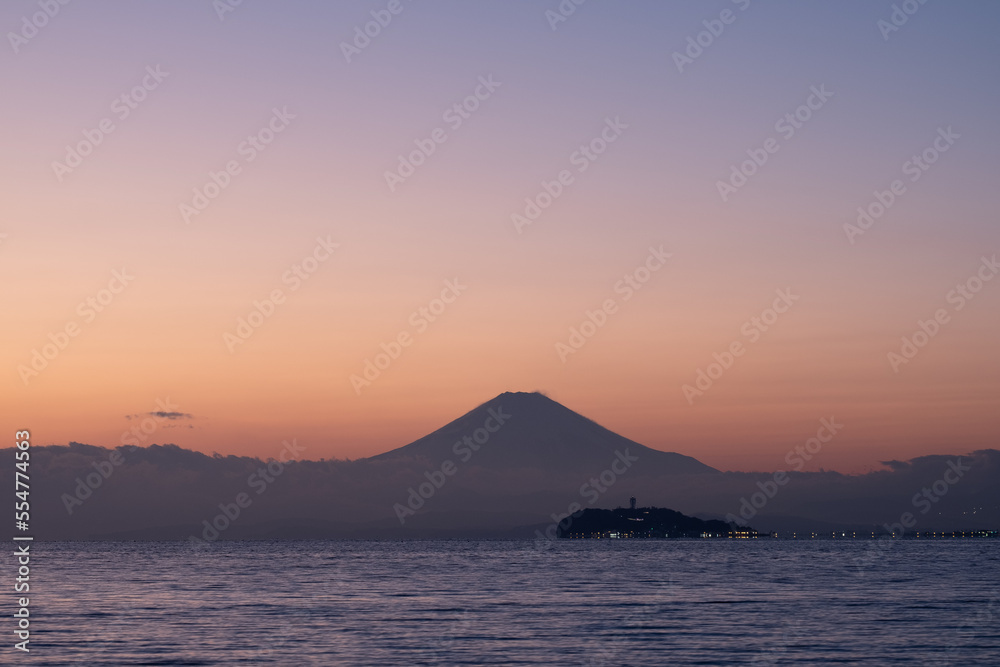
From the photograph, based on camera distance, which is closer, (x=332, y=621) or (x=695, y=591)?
(x=332, y=621)

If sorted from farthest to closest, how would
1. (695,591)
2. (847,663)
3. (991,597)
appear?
(695,591), (991,597), (847,663)

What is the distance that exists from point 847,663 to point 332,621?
3596cm

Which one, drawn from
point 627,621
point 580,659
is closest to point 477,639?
point 580,659

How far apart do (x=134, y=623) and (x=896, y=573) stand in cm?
11032

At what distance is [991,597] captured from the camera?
95.5 metres

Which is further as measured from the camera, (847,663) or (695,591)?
(695,591)

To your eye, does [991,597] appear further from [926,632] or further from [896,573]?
[896,573]

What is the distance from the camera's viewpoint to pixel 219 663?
50812 mm

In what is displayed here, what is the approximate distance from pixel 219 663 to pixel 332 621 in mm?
21331

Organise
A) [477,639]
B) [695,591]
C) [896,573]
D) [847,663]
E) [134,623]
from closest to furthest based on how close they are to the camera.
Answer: [847,663] < [477,639] < [134,623] < [695,591] < [896,573]

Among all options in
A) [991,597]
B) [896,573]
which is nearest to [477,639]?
[991,597]

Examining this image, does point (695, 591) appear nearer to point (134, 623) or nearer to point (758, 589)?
point (758, 589)

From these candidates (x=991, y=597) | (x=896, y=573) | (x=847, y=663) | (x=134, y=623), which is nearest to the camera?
(x=847, y=663)

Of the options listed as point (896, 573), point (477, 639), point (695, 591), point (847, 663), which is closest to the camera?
point (847, 663)
